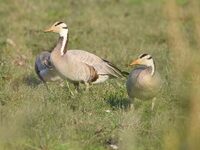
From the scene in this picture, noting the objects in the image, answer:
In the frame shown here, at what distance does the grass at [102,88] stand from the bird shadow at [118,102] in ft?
0.06

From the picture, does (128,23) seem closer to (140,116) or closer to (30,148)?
(140,116)

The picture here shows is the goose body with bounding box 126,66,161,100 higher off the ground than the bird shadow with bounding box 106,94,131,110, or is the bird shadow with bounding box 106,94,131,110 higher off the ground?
the goose body with bounding box 126,66,161,100

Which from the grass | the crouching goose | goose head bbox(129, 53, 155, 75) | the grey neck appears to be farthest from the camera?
the grey neck

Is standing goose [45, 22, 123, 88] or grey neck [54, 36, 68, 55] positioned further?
grey neck [54, 36, 68, 55]

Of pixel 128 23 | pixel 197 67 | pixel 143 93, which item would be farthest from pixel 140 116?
pixel 128 23

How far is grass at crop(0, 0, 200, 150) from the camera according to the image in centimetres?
431

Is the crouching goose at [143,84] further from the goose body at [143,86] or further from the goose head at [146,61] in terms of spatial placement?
the goose head at [146,61]

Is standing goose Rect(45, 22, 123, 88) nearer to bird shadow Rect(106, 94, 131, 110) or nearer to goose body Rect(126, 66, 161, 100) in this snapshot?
bird shadow Rect(106, 94, 131, 110)

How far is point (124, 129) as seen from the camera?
645 cm

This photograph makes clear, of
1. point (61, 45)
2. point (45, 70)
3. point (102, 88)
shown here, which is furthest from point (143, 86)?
point (45, 70)

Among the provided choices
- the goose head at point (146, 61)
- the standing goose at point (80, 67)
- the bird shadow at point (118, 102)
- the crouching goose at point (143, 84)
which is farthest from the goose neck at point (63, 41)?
the crouching goose at point (143, 84)

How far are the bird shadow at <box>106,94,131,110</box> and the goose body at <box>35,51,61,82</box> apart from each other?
4.80 feet

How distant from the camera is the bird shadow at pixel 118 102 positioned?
26.0 ft

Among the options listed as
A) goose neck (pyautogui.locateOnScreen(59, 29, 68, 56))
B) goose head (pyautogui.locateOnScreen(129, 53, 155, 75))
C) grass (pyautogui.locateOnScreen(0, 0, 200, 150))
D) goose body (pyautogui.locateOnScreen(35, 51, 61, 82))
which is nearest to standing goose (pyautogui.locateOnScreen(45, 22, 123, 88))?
goose neck (pyautogui.locateOnScreen(59, 29, 68, 56))
